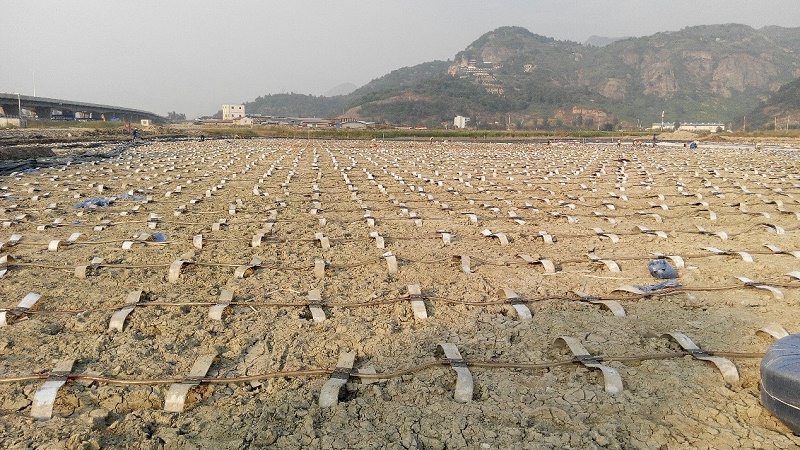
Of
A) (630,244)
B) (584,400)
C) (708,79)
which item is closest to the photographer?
(584,400)

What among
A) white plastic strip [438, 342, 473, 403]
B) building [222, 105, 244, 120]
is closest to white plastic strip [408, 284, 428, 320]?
white plastic strip [438, 342, 473, 403]

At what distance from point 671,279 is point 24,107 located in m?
61.3

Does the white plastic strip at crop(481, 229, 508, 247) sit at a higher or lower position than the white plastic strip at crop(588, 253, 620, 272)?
higher

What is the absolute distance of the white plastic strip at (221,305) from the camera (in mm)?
3721

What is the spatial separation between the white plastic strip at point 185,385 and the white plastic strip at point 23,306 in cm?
158

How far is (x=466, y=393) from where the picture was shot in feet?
8.98

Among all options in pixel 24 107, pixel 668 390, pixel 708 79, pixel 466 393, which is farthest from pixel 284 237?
pixel 708 79

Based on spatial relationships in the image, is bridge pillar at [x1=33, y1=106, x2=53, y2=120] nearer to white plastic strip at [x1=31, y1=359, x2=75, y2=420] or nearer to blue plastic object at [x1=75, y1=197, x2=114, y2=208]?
blue plastic object at [x1=75, y1=197, x2=114, y2=208]

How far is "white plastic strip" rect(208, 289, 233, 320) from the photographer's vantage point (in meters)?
3.72

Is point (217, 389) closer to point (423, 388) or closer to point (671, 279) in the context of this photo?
point (423, 388)

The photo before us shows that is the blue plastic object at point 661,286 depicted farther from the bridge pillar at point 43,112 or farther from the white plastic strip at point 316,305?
the bridge pillar at point 43,112

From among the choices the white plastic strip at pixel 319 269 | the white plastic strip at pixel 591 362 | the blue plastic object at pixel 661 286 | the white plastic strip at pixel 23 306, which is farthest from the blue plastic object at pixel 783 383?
the white plastic strip at pixel 23 306

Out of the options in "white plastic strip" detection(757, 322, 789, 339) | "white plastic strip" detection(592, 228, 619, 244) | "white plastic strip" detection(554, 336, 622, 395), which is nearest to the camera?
"white plastic strip" detection(554, 336, 622, 395)

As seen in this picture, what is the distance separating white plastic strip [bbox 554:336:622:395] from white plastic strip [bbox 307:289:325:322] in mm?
1631
